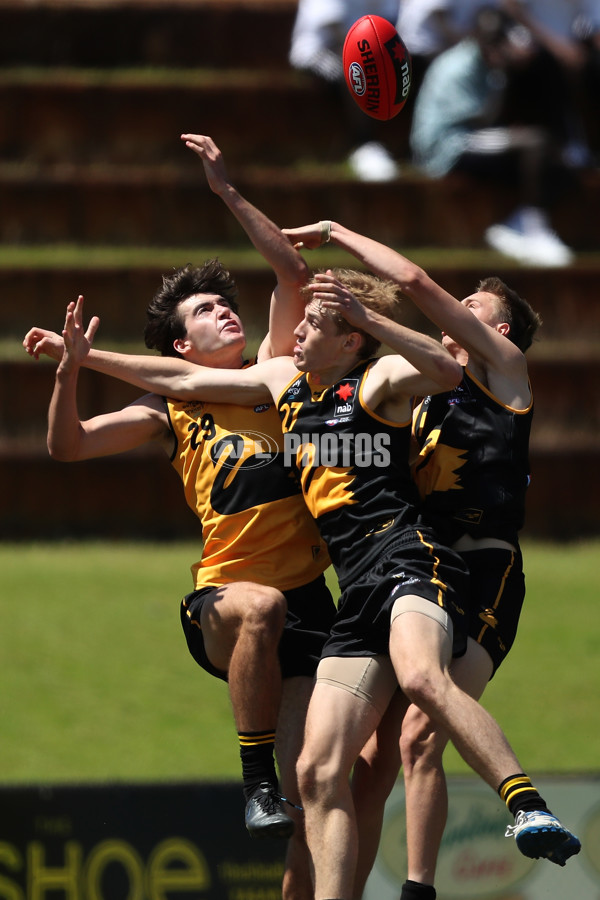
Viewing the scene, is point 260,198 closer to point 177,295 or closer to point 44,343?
point 177,295

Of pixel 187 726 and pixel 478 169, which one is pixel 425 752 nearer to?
pixel 187 726

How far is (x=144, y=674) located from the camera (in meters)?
8.36

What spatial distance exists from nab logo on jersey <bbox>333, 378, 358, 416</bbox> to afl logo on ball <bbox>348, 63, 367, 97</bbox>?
1.07 metres

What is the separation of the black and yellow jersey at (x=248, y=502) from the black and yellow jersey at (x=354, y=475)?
0.58ft

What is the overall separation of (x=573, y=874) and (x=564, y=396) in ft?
15.7

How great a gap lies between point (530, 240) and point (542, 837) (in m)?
7.87

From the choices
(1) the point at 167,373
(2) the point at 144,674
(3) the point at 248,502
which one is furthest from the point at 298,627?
(2) the point at 144,674

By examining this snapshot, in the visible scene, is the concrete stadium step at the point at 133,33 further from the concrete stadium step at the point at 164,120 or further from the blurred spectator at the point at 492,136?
the blurred spectator at the point at 492,136

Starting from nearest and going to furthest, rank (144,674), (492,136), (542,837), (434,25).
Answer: (542,837)
(144,674)
(492,136)
(434,25)

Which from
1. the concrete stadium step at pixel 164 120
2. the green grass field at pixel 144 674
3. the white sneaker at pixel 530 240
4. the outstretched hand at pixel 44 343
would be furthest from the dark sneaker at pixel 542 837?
the concrete stadium step at pixel 164 120

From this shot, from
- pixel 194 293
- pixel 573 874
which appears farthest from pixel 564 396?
pixel 194 293

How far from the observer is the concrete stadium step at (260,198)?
10.9 m

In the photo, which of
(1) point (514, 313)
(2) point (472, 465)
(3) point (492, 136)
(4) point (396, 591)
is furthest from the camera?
(3) point (492, 136)

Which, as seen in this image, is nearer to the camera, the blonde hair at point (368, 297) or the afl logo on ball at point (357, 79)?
the blonde hair at point (368, 297)
